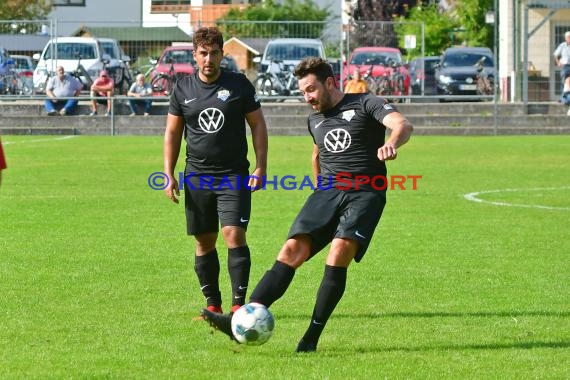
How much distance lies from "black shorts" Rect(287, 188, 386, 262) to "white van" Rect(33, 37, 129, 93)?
29671 millimetres

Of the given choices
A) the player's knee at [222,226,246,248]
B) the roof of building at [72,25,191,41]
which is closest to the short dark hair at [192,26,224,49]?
the player's knee at [222,226,246,248]

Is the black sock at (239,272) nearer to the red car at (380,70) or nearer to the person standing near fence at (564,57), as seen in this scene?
the person standing near fence at (564,57)

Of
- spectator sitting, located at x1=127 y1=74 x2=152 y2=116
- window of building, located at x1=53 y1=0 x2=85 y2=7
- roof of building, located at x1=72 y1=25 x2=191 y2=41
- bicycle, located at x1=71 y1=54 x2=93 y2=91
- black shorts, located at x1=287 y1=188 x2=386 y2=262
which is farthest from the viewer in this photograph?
window of building, located at x1=53 y1=0 x2=85 y2=7

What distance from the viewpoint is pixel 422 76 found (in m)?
36.5

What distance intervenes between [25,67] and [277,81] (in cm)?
713

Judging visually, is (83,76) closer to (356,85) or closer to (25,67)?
(25,67)

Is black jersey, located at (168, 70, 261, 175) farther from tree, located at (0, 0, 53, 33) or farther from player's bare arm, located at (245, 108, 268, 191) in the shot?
tree, located at (0, 0, 53, 33)

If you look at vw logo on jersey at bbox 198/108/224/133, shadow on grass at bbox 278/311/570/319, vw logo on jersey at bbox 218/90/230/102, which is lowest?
shadow on grass at bbox 278/311/570/319

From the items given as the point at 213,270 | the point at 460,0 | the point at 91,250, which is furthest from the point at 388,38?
the point at 213,270

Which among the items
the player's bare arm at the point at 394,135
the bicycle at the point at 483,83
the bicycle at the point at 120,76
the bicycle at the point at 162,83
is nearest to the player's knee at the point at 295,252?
the player's bare arm at the point at 394,135

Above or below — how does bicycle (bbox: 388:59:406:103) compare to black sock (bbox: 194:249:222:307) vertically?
above

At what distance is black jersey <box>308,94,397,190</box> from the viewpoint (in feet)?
25.7

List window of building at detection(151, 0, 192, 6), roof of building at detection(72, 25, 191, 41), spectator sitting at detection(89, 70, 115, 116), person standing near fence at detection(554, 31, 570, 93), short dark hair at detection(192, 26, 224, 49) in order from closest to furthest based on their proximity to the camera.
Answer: short dark hair at detection(192, 26, 224, 49), person standing near fence at detection(554, 31, 570, 93), spectator sitting at detection(89, 70, 115, 116), roof of building at detection(72, 25, 191, 41), window of building at detection(151, 0, 192, 6)

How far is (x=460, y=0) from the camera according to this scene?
60.5 metres
